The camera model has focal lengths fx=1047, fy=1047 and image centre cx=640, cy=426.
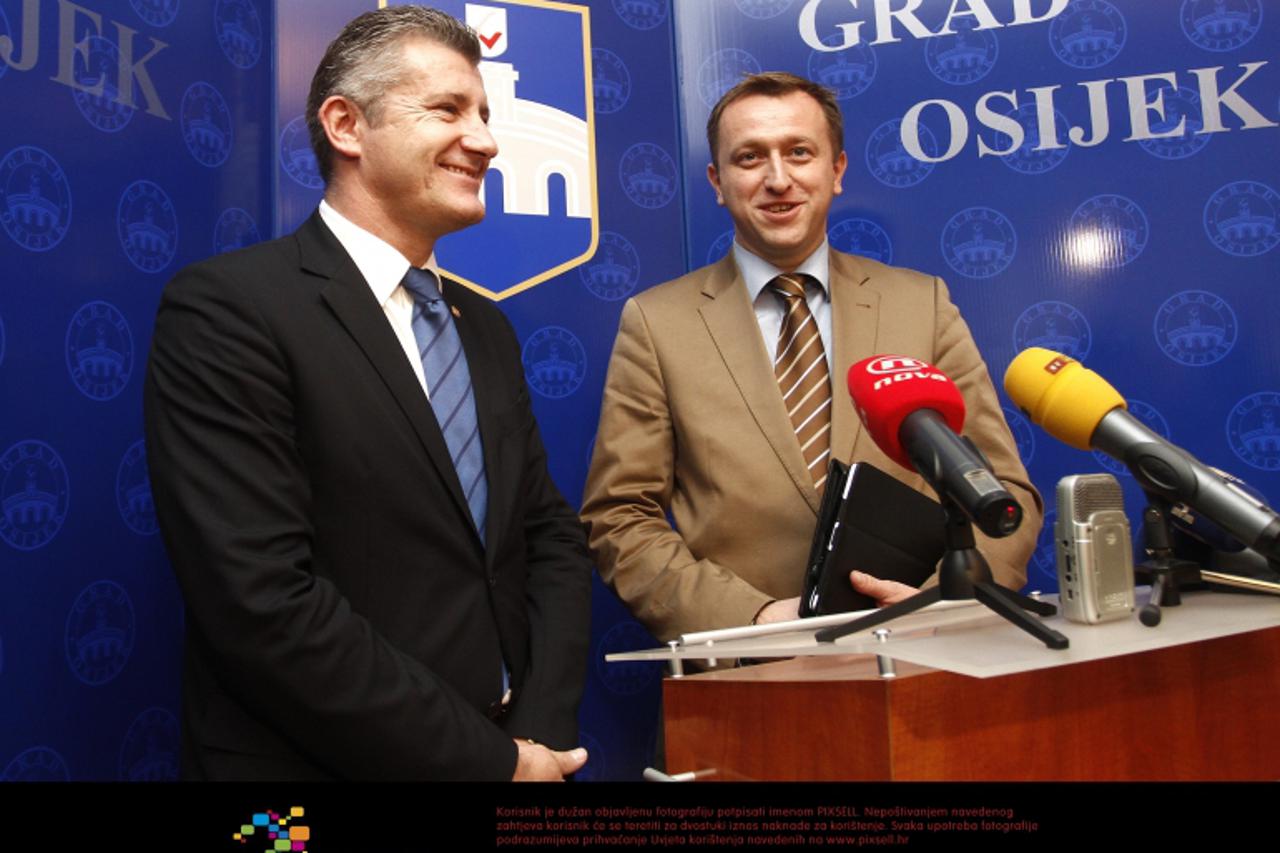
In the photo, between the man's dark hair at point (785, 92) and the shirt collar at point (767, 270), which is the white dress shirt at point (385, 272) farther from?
the man's dark hair at point (785, 92)

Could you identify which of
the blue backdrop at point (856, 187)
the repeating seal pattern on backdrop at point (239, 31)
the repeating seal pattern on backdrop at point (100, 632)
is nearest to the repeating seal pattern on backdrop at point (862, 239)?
the blue backdrop at point (856, 187)

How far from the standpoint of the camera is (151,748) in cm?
240

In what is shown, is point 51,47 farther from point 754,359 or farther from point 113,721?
point 754,359

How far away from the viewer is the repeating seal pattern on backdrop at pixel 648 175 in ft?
10.9

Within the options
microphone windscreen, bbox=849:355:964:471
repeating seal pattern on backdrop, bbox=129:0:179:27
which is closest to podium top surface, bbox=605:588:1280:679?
microphone windscreen, bbox=849:355:964:471

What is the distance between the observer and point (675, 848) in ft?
3.76

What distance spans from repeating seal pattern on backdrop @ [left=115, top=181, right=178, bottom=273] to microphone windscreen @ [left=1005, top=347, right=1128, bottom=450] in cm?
198

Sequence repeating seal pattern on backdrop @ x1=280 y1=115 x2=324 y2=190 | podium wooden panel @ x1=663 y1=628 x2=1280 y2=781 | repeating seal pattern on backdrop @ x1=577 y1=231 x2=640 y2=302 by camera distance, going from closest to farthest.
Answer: podium wooden panel @ x1=663 y1=628 x2=1280 y2=781 → repeating seal pattern on backdrop @ x1=280 y1=115 x2=324 y2=190 → repeating seal pattern on backdrop @ x1=577 y1=231 x2=640 y2=302

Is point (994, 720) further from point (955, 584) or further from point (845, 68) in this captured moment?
point (845, 68)

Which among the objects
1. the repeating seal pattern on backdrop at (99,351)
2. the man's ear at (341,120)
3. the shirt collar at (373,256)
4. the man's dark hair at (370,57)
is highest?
the man's dark hair at (370,57)

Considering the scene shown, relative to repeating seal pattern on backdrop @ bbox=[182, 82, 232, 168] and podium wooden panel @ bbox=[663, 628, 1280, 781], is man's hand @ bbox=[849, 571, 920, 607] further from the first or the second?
repeating seal pattern on backdrop @ bbox=[182, 82, 232, 168]

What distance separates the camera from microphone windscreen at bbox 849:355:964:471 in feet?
4.68

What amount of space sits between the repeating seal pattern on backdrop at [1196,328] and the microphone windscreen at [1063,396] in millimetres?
1727

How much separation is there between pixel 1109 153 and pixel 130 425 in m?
2.83
